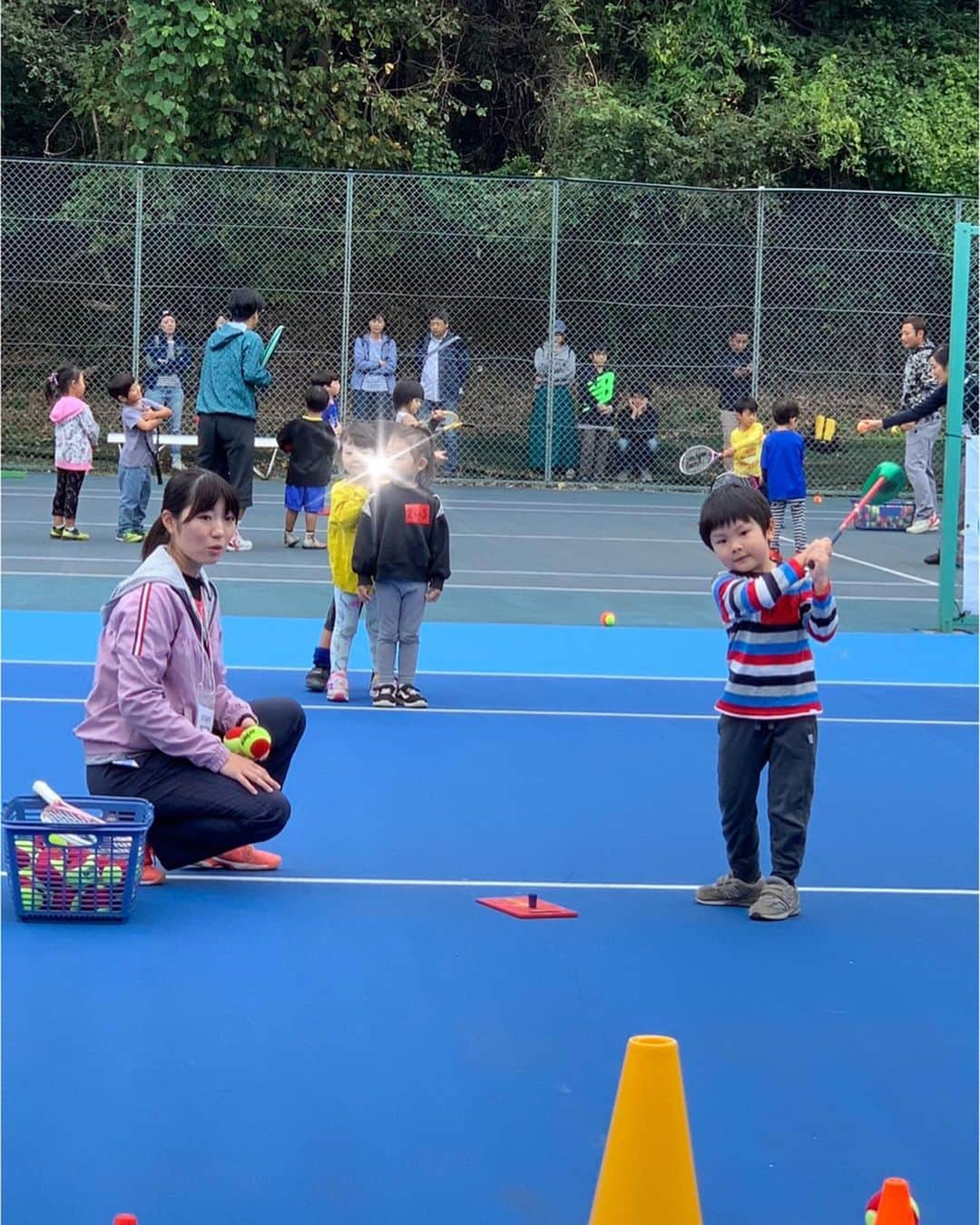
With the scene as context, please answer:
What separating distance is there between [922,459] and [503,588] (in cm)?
572

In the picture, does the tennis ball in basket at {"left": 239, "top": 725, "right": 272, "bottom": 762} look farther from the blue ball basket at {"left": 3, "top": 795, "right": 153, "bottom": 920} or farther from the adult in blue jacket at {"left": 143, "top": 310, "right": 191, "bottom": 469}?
the adult in blue jacket at {"left": 143, "top": 310, "right": 191, "bottom": 469}

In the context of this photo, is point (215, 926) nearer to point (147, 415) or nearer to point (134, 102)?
point (147, 415)

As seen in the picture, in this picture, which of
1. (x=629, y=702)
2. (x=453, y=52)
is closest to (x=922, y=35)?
(x=453, y=52)

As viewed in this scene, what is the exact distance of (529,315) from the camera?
24500 millimetres

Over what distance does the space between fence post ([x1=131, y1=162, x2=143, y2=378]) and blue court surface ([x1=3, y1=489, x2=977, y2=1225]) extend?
13.6 m

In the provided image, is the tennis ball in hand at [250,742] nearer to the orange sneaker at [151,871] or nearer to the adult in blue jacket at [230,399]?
the orange sneaker at [151,871]

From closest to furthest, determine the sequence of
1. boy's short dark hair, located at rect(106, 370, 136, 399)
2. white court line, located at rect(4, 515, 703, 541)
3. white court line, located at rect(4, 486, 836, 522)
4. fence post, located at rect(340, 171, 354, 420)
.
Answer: boy's short dark hair, located at rect(106, 370, 136, 399) < white court line, located at rect(4, 515, 703, 541) < white court line, located at rect(4, 486, 836, 522) < fence post, located at rect(340, 171, 354, 420)

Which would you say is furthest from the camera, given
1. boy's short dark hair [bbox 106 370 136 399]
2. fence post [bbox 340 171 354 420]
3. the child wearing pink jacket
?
fence post [bbox 340 171 354 420]

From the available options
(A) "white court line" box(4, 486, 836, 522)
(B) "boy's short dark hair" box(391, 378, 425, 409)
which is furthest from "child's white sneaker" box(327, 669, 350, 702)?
(A) "white court line" box(4, 486, 836, 522)

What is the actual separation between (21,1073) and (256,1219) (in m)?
1.04

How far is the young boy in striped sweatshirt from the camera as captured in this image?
21.1ft

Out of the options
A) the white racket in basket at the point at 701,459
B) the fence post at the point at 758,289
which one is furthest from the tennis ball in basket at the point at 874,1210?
the fence post at the point at 758,289

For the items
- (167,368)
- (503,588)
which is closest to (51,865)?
(503,588)

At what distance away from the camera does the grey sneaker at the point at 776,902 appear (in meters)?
6.46
